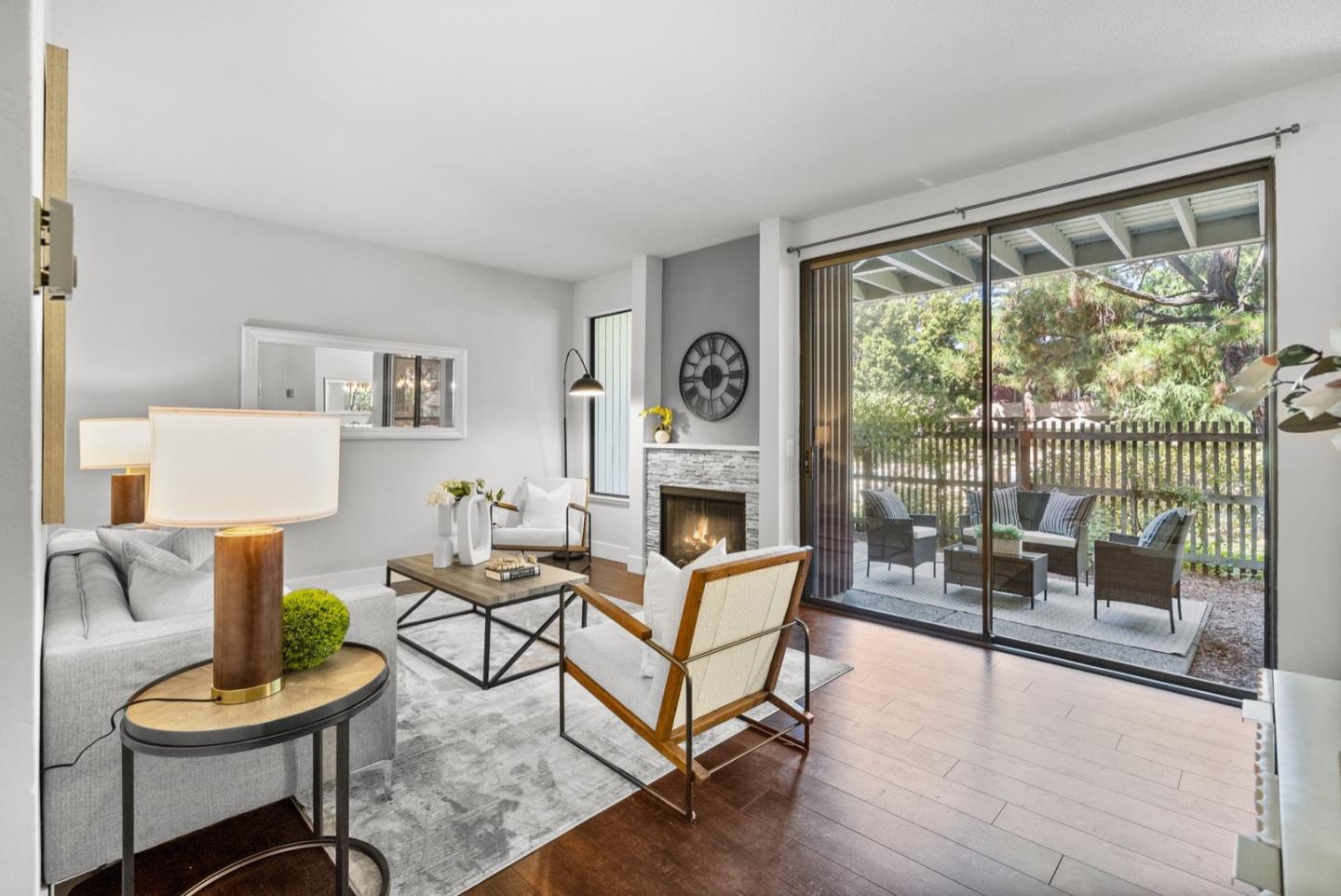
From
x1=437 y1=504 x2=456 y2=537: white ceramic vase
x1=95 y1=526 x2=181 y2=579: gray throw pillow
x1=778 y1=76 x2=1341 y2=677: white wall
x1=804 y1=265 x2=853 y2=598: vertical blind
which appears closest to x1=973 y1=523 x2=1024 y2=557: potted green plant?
x1=804 y1=265 x2=853 y2=598: vertical blind

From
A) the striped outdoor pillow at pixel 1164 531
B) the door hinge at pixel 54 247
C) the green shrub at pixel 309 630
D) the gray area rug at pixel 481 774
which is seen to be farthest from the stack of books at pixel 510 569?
the striped outdoor pillow at pixel 1164 531

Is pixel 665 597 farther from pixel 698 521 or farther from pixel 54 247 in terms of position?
pixel 698 521

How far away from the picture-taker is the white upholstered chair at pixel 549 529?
521 centimetres

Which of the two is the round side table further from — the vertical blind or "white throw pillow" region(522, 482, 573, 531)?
"white throw pillow" region(522, 482, 573, 531)

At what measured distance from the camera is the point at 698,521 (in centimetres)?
532

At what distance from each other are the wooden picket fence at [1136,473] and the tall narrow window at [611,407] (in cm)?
317

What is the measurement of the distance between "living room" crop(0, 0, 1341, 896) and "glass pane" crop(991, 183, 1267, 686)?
20mm

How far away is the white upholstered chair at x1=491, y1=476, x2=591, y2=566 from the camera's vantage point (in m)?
5.21

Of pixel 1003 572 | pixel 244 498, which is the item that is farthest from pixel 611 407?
pixel 244 498

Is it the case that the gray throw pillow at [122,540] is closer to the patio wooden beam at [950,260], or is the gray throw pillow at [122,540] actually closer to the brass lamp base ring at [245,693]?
the brass lamp base ring at [245,693]

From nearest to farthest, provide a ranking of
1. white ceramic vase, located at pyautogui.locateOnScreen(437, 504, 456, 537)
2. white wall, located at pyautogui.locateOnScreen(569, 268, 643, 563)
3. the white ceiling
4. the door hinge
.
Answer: the door hinge → the white ceiling → white ceramic vase, located at pyautogui.locateOnScreen(437, 504, 456, 537) → white wall, located at pyautogui.locateOnScreen(569, 268, 643, 563)

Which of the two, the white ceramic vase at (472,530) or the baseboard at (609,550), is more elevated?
the white ceramic vase at (472,530)

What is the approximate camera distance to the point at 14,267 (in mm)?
805

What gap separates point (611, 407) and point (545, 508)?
4.76ft
